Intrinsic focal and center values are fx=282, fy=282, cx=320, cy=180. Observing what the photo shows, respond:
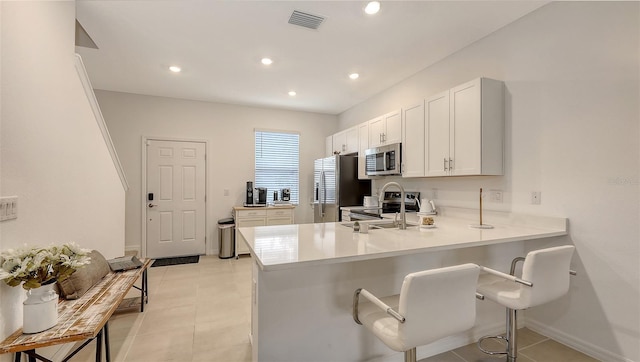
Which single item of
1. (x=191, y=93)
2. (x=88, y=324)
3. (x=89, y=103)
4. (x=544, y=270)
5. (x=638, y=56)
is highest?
(x=191, y=93)

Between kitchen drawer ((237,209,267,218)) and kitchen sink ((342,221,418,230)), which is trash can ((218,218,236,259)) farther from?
kitchen sink ((342,221,418,230))

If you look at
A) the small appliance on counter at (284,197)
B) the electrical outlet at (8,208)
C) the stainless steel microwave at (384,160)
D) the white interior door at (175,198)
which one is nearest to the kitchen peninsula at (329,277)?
the electrical outlet at (8,208)

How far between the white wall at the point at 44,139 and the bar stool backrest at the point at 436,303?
6.30 ft

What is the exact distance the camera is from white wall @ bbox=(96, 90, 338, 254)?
4.73 meters

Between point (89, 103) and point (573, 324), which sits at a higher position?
point (89, 103)

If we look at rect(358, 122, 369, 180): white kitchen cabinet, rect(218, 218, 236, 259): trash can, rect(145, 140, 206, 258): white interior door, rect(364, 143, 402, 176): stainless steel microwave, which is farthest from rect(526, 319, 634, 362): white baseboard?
rect(145, 140, 206, 258): white interior door

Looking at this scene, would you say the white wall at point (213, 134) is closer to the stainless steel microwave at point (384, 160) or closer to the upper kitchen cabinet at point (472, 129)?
the stainless steel microwave at point (384, 160)

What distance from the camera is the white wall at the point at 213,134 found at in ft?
15.5

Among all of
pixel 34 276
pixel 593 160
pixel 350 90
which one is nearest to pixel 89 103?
pixel 34 276

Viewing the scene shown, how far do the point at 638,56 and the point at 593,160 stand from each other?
72 cm

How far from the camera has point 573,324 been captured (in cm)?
224

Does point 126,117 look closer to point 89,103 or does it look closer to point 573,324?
point 89,103

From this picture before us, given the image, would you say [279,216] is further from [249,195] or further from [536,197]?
[536,197]

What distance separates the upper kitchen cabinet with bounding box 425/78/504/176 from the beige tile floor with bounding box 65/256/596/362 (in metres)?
1.49
